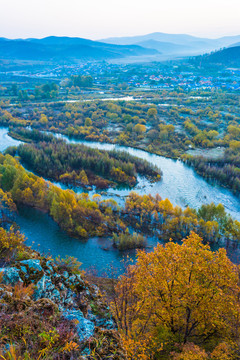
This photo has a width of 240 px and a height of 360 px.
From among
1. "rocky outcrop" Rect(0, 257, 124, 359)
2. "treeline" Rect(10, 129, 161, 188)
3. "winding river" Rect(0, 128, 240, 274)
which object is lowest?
"winding river" Rect(0, 128, 240, 274)

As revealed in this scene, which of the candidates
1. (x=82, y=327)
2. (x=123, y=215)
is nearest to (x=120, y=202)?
(x=123, y=215)

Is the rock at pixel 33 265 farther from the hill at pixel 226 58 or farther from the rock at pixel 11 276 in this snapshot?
the hill at pixel 226 58

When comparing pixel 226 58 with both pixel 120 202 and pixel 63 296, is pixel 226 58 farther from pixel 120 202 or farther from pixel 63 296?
pixel 63 296

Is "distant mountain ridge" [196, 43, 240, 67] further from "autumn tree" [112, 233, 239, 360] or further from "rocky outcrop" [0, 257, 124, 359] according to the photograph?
"rocky outcrop" [0, 257, 124, 359]

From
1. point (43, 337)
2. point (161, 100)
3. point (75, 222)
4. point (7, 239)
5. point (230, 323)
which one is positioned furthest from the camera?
point (161, 100)

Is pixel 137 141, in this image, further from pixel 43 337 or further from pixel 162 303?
pixel 43 337

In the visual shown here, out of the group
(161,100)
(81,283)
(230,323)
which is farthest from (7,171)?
(161,100)

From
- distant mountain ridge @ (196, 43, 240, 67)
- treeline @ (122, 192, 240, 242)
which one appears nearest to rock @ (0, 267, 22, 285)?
treeline @ (122, 192, 240, 242)
